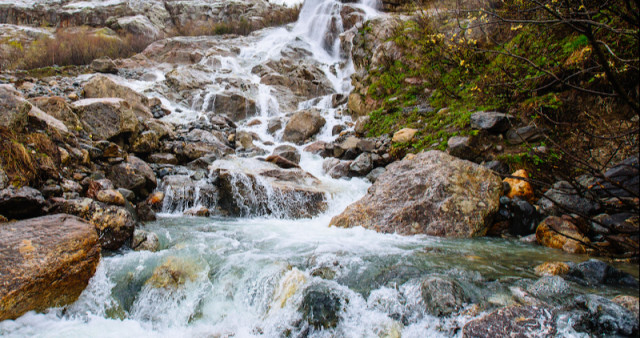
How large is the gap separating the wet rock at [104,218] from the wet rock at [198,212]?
2.34 meters

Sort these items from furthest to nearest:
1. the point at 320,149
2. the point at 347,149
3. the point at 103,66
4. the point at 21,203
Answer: the point at 103,66 < the point at 320,149 < the point at 347,149 < the point at 21,203

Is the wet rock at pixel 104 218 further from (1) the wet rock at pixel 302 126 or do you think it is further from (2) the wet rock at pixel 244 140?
(1) the wet rock at pixel 302 126

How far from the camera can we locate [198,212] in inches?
251

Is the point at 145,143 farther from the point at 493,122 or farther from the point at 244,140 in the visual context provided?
the point at 493,122

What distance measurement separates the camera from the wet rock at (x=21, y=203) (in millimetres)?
3334

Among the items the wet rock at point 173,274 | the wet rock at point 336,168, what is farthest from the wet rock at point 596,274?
the wet rock at point 336,168

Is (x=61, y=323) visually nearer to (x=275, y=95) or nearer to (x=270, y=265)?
(x=270, y=265)

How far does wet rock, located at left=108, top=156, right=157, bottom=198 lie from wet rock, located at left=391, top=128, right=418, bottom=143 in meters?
6.14

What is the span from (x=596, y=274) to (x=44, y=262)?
4996 mm

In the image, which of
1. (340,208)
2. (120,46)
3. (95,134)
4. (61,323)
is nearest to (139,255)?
(61,323)

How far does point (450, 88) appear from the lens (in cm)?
940

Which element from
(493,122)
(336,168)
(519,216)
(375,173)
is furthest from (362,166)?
(519,216)

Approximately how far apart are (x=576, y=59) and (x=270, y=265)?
619 cm

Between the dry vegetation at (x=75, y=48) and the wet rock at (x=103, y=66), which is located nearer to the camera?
the wet rock at (x=103, y=66)
